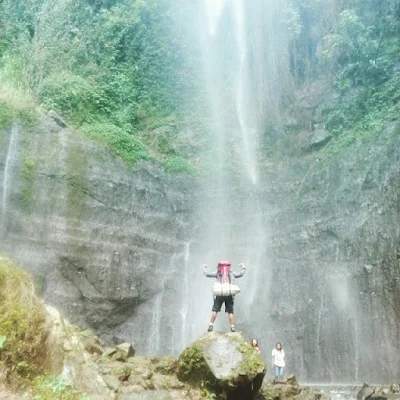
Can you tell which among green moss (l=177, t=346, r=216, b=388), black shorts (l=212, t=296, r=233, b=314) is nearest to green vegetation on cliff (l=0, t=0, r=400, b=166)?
black shorts (l=212, t=296, r=233, b=314)

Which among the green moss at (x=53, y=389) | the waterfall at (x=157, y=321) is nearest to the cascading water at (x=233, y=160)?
the waterfall at (x=157, y=321)

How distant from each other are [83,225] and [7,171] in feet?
8.61

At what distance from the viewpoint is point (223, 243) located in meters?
14.8

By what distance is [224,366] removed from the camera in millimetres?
6777

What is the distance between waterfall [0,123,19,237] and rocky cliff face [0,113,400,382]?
0.10 feet

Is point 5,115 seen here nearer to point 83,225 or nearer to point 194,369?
point 83,225

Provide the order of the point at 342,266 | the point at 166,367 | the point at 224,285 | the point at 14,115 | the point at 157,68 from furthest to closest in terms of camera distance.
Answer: the point at 157,68
the point at 14,115
the point at 342,266
the point at 224,285
the point at 166,367

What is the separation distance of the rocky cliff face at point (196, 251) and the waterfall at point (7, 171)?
0.03 metres

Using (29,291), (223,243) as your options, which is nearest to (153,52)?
Result: (223,243)

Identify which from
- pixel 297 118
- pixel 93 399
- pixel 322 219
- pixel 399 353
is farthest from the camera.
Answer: pixel 297 118

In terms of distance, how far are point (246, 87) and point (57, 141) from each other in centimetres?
963

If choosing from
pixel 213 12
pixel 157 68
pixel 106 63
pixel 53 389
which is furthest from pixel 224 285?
pixel 213 12

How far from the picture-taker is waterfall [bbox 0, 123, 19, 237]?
12.0 meters

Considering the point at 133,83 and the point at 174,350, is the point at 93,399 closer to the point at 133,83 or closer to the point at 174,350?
the point at 174,350
